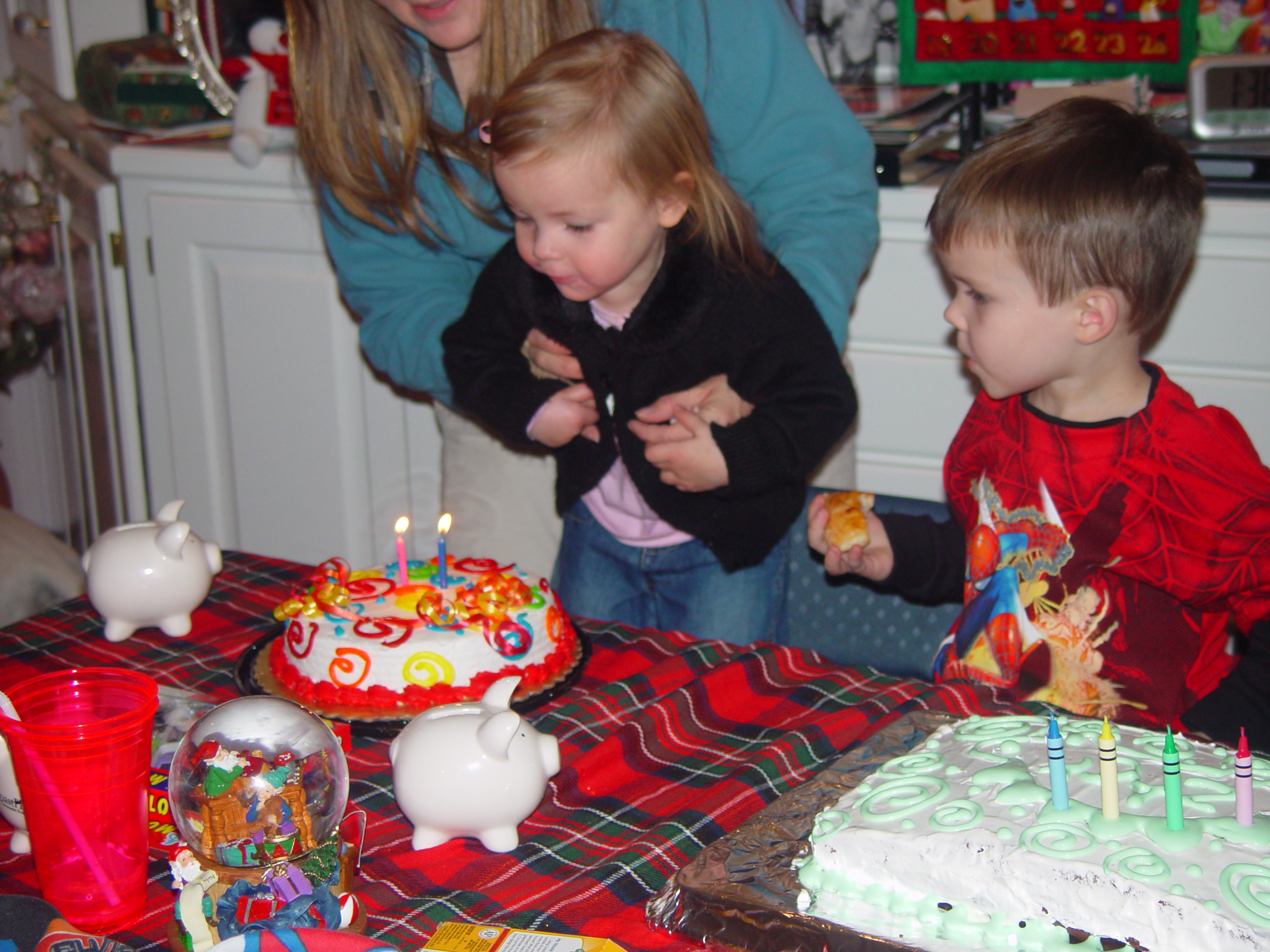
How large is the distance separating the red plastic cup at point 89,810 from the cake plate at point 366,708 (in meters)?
0.21

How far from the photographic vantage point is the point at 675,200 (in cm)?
148

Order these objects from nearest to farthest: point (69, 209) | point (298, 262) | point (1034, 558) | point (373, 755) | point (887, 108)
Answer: point (373, 755) < point (1034, 558) < point (887, 108) < point (298, 262) < point (69, 209)

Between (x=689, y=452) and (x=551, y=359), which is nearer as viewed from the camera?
(x=689, y=452)

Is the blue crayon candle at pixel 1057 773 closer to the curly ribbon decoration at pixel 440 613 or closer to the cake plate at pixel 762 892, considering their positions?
the cake plate at pixel 762 892

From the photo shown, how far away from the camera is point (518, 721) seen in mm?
974

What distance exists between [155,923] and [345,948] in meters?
0.21

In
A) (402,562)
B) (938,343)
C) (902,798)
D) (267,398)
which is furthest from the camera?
(267,398)

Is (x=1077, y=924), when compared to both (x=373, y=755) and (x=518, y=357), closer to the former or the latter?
(x=373, y=755)

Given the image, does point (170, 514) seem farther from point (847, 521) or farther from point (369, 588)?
point (847, 521)

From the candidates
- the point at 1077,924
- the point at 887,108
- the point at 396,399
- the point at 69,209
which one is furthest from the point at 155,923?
the point at 69,209

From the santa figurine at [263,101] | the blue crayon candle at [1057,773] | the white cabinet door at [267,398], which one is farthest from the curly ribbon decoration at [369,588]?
the santa figurine at [263,101]

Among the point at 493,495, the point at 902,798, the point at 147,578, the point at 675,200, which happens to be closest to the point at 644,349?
the point at 675,200

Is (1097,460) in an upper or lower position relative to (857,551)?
upper

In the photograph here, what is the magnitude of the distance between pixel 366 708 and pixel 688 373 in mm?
624
